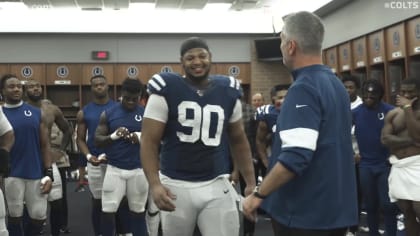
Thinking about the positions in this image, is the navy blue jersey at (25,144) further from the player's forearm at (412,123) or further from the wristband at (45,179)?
the player's forearm at (412,123)

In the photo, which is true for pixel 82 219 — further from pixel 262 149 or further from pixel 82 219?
pixel 262 149

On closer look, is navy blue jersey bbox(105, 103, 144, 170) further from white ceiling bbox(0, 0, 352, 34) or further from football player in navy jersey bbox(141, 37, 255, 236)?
white ceiling bbox(0, 0, 352, 34)

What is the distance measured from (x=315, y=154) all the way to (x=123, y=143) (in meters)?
2.67

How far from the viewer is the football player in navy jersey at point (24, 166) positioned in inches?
165

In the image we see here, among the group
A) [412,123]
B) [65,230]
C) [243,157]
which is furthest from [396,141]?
[65,230]

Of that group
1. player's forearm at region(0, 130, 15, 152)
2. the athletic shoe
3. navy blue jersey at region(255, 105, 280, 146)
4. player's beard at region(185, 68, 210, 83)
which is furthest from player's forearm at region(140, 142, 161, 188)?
the athletic shoe

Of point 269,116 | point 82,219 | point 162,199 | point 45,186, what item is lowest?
point 82,219

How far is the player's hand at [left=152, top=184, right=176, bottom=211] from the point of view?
2.53 metres

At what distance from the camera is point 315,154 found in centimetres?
207

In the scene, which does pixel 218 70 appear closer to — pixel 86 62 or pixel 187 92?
pixel 86 62

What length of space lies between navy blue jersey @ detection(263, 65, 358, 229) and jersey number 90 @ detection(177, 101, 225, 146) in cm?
59

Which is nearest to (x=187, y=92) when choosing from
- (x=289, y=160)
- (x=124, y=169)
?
(x=289, y=160)

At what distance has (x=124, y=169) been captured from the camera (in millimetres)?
4441

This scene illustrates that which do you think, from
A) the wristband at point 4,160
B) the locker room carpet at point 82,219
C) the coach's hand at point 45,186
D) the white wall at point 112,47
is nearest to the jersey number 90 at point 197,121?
the wristband at point 4,160
